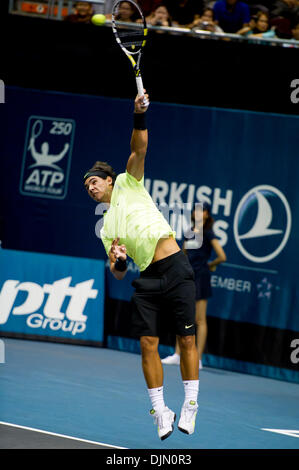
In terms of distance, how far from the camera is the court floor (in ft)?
21.5

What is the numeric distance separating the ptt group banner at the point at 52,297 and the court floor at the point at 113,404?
23 cm

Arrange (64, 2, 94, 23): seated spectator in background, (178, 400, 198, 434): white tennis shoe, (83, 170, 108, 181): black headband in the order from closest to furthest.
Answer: (178, 400, 198, 434): white tennis shoe, (83, 170, 108, 181): black headband, (64, 2, 94, 23): seated spectator in background

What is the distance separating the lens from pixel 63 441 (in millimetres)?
6211

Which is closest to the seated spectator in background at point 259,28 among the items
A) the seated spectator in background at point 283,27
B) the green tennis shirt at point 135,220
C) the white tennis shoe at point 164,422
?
the seated spectator in background at point 283,27

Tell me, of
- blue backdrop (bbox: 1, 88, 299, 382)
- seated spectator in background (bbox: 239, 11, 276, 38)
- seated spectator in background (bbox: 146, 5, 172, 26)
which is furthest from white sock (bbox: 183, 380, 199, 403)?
seated spectator in background (bbox: 146, 5, 172, 26)

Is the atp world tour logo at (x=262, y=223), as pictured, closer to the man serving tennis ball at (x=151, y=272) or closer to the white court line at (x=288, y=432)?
the white court line at (x=288, y=432)

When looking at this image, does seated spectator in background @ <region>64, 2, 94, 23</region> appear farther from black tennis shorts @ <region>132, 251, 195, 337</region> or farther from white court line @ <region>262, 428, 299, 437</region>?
white court line @ <region>262, 428, 299, 437</region>

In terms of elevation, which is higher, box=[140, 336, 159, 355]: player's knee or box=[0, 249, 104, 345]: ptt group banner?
box=[140, 336, 159, 355]: player's knee

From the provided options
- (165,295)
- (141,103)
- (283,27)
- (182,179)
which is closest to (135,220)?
(165,295)

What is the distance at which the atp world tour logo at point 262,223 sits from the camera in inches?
428

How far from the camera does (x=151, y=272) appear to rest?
6.40 m

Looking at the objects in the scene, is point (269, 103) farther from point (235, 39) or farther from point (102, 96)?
point (102, 96)

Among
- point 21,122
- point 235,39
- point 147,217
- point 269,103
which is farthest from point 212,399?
point 21,122

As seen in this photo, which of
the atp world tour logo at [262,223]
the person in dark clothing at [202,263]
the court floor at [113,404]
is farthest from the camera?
the atp world tour logo at [262,223]
